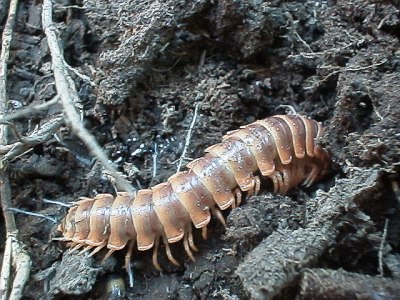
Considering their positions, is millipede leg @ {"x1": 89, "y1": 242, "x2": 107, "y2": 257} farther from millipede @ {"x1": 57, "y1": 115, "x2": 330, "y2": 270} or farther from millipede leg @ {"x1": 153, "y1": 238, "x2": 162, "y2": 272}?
millipede leg @ {"x1": 153, "y1": 238, "x2": 162, "y2": 272}

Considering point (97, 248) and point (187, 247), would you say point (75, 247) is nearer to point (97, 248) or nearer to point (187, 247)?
point (97, 248)

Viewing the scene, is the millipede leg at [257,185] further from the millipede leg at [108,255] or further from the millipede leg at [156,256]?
the millipede leg at [108,255]

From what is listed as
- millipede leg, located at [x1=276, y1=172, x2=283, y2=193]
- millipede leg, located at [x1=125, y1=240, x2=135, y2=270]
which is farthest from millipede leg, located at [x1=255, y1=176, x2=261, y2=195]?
millipede leg, located at [x1=125, y1=240, x2=135, y2=270]

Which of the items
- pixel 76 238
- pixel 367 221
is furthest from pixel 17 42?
pixel 367 221

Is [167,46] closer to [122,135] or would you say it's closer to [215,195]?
[122,135]

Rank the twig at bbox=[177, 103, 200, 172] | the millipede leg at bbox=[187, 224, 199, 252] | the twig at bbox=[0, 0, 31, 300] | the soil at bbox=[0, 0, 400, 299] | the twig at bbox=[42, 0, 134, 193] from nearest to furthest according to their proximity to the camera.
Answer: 1. the twig at bbox=[42, 0, 134, 193]
2. the soil at bbox=[0, 0, 400, 299]
3. the twig at bbox=[0, 0, 31, 300]
4. the millipede leg at bbox=[187, 224, 199, 252]
5. the twig at bbox=[177, 103, 200, 172]

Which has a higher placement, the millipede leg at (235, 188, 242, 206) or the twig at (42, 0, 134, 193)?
the twig at (42, 0, 134, 193)
